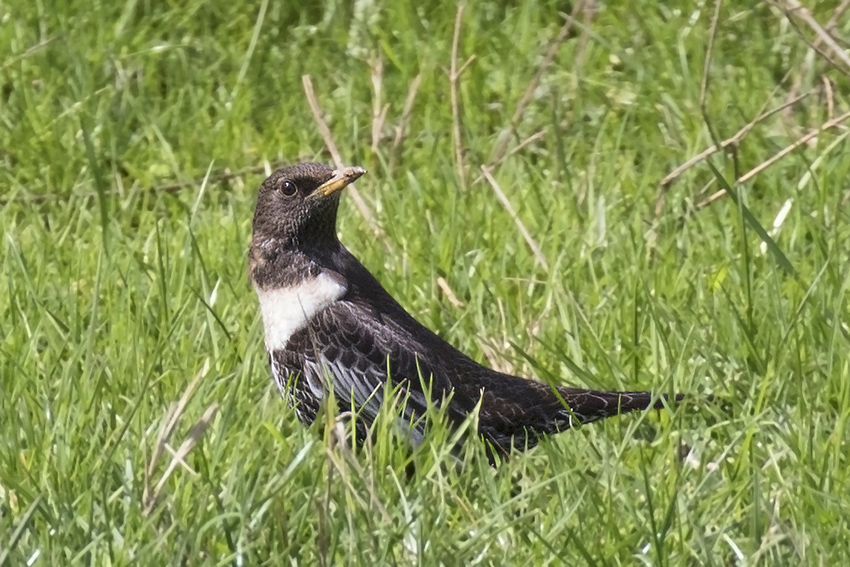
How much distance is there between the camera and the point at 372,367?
459 centimetres

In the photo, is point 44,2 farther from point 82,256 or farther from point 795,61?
point 795,61

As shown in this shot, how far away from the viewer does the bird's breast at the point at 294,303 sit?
183 inches

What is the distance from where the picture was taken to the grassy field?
143 inches

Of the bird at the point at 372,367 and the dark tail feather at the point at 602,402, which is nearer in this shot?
the dark tail feather at the point at 602,402

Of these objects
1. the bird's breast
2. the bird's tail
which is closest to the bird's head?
the bird's breast

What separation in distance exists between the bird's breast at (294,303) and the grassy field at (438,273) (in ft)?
0.41

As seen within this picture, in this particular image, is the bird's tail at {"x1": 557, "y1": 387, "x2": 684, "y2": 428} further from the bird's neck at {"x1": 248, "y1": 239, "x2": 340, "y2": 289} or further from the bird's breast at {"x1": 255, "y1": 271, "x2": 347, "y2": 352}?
the bird's neck at {"x1": 248, "y1": 239, "x2": 340, "y2": 289}

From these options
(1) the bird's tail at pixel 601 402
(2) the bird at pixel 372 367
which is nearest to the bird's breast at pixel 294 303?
(2) the bird at pixel 372 367

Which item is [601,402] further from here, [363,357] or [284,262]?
[284,262]

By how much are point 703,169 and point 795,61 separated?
98 centimetres

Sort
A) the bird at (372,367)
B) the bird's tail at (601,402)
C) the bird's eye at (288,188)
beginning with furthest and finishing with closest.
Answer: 1. the bird's eye at (288,188)
2. the bird at (372,367)
3. the bird's tail at (601,402)

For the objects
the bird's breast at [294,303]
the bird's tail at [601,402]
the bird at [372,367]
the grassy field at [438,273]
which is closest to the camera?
the grassy field at [438,273]

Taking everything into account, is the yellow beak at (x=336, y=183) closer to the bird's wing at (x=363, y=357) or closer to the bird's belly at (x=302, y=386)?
the bird's wing at (x=363, y=357)

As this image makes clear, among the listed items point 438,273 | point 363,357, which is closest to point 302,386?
point 363,357
